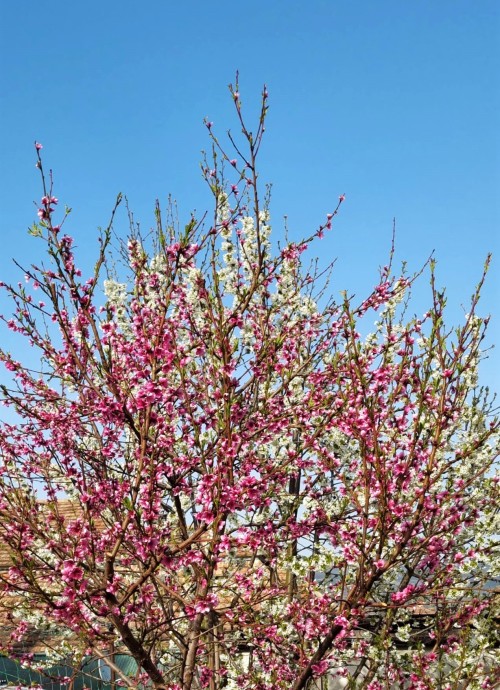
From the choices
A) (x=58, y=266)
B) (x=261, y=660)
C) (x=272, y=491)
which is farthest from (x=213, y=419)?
(x=261, y=660)

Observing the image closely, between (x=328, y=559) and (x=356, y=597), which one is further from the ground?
(x=328, y=559)

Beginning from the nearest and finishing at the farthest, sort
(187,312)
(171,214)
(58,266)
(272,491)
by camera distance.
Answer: (58,266), (272,491), (187,312), (171,214)

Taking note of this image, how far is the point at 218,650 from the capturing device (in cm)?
778

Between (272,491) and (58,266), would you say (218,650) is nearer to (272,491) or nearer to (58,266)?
(272,491)

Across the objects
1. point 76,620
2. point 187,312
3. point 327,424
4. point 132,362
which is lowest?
→ point 76,620

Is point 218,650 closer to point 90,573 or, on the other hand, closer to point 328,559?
point 328,559

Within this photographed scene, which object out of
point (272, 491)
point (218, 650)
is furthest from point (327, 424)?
point (218, 650)

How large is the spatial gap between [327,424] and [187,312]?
7.24 feet

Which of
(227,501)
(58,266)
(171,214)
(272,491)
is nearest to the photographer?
(227,501)

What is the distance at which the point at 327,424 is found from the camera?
20.7 ft

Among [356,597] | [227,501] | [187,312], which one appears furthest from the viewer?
[187,312]

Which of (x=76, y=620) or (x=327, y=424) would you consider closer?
(x=76, y=620)

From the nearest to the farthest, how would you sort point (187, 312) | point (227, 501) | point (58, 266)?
point (227, 501) → point (58, 266) → point (187, 312)

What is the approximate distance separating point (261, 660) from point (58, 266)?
17.3 ft
